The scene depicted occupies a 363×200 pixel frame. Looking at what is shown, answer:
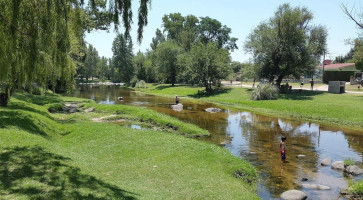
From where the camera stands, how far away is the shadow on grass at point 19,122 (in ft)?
59.6

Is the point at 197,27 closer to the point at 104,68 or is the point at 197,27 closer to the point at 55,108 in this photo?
the point at 104,68

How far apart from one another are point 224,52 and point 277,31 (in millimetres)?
12883

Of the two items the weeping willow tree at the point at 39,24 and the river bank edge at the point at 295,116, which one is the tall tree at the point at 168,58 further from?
the weeping willow tree at the point at 39,24

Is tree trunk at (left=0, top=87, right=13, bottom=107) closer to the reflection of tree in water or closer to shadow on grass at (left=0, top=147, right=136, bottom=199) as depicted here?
shadow on grass at (left=0, top=147, right=136, bottom=199)

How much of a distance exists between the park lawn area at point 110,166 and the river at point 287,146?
196 cm

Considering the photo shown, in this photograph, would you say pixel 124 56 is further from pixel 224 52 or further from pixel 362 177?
pixel 362 177

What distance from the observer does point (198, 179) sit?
45.0 ft

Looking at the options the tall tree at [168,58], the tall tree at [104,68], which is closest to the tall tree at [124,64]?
the tall tree at [168,58]

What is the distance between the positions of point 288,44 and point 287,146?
116 ft

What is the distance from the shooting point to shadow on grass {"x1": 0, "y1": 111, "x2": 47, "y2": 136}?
18.2m

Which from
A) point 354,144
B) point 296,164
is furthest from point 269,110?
point 296,164

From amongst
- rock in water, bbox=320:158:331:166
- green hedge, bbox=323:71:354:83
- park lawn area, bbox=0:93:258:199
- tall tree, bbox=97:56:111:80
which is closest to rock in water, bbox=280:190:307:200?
park lawn area, bbox=0:93:258:199

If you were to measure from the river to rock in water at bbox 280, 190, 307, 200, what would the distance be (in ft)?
1.21

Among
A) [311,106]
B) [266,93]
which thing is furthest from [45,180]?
[266,93]
